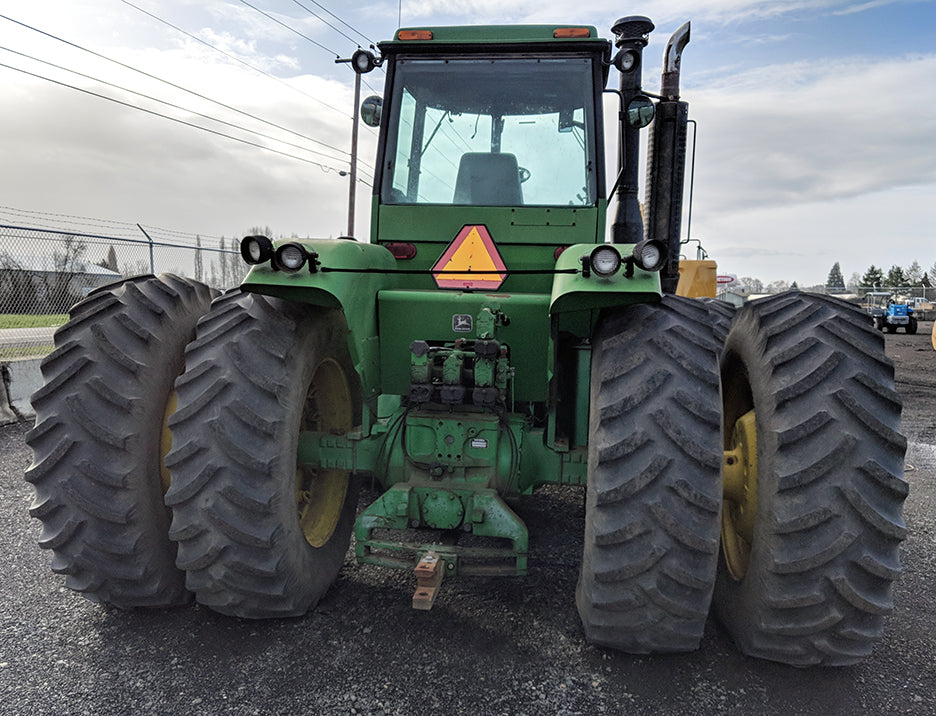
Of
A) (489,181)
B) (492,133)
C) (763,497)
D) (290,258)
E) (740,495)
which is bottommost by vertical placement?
(740,495)

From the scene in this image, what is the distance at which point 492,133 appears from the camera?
377 cm

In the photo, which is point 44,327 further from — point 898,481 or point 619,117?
point 898,481

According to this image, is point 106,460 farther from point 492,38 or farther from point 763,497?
point 492,38

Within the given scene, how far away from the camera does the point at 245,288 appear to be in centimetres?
276

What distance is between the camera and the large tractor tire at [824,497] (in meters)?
2.45

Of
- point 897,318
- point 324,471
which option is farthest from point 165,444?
point 897,318

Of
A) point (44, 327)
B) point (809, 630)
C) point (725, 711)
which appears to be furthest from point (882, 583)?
point (44, 327)

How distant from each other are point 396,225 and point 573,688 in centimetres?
255

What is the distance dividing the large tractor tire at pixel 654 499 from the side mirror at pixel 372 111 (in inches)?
92.4

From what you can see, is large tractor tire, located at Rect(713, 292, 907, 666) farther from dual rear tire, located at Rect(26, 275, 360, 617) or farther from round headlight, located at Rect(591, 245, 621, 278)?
dual rear tire, located at Rect(26, 275, 360, 617)

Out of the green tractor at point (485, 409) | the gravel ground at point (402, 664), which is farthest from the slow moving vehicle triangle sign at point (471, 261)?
the gravel ground at point (402, 664)

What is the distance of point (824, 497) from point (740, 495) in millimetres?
548

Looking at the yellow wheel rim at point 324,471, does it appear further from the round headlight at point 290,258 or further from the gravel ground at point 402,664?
the round headlight at point 290,258

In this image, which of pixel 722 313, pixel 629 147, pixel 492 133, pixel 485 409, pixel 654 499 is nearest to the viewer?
pixel 654 499
